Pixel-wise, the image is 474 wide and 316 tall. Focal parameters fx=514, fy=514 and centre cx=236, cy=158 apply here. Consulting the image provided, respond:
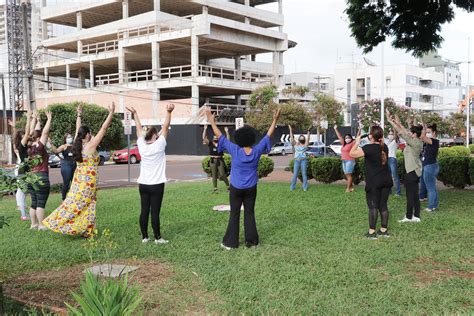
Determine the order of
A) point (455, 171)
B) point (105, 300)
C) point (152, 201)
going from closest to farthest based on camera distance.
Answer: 1. point (105, 300)
2. point (152, 201)
3. point (455, 171)

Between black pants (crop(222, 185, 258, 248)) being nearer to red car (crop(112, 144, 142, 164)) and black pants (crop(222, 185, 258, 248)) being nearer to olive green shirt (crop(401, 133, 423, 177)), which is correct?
olive green shirt (crop(401, 133, 423, 177))

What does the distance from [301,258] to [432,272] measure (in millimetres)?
1568

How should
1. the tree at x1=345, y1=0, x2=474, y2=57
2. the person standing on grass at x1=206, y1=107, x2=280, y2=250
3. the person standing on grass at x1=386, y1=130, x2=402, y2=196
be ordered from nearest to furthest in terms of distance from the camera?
the person standing on grass at x1=206, y1=107, x2=280, y2=250
the tree at x1=345, y1=0, x2=474, y2=57
the person standing on grass at x1=386, y1=130, x2=402, y2=196

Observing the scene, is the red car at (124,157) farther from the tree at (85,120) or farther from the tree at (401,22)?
the tree at (401,22)

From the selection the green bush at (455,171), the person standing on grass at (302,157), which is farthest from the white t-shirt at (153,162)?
the green bush at (455,171)

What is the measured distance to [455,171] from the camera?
14164 millimetres

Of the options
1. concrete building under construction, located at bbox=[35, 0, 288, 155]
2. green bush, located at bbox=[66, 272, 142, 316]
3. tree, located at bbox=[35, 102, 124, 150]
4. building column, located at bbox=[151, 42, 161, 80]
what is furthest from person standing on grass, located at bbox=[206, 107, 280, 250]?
building column, located at bbox=[151, 42, 161, 80]

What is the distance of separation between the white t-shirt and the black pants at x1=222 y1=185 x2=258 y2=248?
109 cm

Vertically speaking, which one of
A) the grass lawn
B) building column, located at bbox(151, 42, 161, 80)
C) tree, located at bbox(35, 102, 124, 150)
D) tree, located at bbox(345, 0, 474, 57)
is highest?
building column, located at bbox(151, 42, 161, 80)

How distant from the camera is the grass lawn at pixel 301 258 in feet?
16.2

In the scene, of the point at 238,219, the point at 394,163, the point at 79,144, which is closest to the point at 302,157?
the point at 394,163

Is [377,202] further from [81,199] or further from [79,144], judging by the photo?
[79,144]

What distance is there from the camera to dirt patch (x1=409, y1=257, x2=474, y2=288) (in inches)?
224

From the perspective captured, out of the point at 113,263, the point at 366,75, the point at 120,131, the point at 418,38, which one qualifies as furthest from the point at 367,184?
the point at 366,75
